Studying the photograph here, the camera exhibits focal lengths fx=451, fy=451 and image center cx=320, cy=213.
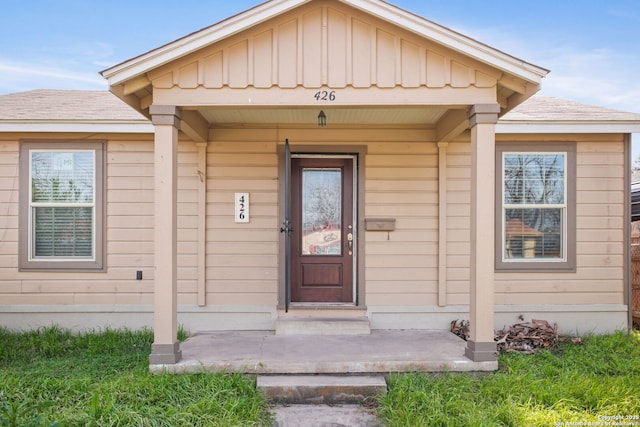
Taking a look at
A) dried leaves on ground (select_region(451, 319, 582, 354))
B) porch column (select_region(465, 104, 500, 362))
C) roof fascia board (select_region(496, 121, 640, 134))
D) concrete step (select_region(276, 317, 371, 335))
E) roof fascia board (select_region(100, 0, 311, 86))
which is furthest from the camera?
roof fascia board (select_region(496, 121, 640, 134))

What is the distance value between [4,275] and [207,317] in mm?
2609

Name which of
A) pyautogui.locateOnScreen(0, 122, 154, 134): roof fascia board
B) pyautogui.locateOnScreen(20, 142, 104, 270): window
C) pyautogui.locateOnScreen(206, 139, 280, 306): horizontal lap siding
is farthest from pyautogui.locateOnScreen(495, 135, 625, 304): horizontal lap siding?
pyautogui.locateOnScreen(20, 142, 104, 270): window

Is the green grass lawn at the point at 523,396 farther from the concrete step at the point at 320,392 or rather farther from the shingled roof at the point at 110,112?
the shingled roof at the point at 110,112

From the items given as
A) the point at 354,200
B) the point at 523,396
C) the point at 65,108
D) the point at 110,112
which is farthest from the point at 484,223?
the point at 65,108

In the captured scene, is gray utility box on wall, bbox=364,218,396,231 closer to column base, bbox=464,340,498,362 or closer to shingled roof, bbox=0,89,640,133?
shingled roof, bbox=0,89,640,133

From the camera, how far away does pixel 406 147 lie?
5762mm

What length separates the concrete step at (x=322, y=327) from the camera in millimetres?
5191

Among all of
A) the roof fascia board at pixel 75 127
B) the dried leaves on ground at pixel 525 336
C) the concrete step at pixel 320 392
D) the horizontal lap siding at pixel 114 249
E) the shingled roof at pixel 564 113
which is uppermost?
the shingled roof at pixel 564 113

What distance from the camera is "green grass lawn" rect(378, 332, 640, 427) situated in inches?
128

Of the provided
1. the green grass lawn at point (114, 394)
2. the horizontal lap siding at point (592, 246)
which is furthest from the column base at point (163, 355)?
the horizontal lap siding at point (592, 246)

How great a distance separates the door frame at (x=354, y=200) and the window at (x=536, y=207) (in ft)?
5.71

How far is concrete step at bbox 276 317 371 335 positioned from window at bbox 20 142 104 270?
8.25ft

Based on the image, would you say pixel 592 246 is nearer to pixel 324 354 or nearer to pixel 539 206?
pixel 539 206

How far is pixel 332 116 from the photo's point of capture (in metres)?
5.45
